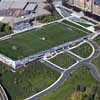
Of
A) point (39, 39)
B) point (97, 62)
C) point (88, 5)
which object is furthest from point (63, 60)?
point (88, 5)

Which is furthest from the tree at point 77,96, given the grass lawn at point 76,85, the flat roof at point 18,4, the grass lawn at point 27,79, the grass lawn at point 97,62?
the flat roof at point 18,4

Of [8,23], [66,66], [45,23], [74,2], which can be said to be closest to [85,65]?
[66,66]

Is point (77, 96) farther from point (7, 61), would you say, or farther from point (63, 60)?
point (7, 61)

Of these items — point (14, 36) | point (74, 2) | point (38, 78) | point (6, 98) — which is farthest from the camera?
point (74, 2)

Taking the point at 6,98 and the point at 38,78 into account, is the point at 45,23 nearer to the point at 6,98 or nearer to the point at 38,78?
the point at 38,78

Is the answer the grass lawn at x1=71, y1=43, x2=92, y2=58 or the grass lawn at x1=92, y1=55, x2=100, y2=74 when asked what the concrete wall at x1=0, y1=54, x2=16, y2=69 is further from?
the grass lawn at x1=92, y1=55, x2=100, y2=74

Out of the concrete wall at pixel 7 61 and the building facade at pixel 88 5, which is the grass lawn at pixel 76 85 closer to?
the concrete wall at pixel 7 61

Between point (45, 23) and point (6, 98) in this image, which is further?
point (45, 23)
